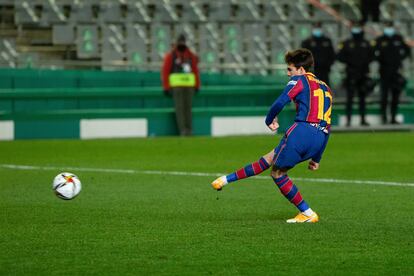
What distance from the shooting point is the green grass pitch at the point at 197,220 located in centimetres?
799

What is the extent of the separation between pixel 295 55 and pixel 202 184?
4.56 m

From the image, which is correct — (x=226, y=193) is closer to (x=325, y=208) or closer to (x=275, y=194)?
(x=275, y=194)

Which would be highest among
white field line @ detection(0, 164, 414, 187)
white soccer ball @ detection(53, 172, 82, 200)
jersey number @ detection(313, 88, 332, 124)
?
jersey number @ detection(313, 88, 332, 124)

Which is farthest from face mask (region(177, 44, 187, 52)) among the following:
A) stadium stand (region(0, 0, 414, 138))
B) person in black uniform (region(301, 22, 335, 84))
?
person in black uniform (region(301, 22, 335, 84))

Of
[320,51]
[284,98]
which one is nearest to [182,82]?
[320,51]

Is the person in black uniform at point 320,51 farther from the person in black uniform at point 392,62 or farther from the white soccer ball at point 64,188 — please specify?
the white soccer ball at point 64,188

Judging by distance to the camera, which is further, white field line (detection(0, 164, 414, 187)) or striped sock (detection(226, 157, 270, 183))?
white field line (detection(0, 164, 414, 187))

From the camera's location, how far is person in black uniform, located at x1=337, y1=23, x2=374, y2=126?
83.0ft

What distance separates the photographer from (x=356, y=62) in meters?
25.4

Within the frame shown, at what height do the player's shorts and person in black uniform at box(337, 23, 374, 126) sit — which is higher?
person in black uniform at box(337, 23, 374, 126)

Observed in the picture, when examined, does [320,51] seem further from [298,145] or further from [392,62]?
[298,145]

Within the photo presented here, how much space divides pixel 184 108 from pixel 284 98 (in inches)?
539

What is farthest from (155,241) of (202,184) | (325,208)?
(202,184)

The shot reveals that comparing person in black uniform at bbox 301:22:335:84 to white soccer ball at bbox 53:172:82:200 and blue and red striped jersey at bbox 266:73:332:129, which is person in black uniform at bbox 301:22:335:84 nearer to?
white soccer ball at bbox 53:172:82:200
